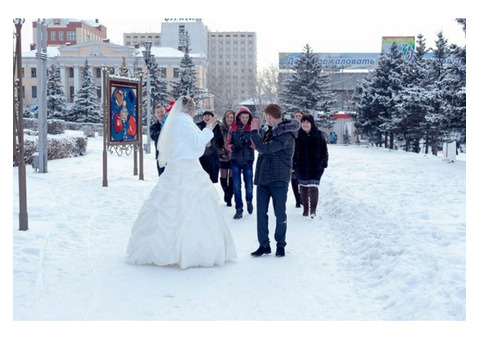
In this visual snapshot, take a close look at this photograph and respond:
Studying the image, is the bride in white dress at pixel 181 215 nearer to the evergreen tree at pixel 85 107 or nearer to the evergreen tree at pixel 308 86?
the evergreen tree at pixel 308 86

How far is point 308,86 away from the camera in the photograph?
157ft

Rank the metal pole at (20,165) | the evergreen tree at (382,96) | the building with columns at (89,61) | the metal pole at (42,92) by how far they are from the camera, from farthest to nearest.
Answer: the building with columns at (89,61)
the evergreen tree at (382,96)
the metal pole at (42,92)
the metal pole at (20,165)

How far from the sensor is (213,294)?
5816mm

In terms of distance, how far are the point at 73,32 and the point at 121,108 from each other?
98.5m

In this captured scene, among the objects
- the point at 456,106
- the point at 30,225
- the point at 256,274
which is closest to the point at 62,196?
the point at 30,225

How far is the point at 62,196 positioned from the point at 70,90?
3172 inches

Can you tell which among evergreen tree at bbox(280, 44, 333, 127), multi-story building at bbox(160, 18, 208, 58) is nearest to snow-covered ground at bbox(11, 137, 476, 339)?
evergreen tree at bbox(280, 44, 333, 127)

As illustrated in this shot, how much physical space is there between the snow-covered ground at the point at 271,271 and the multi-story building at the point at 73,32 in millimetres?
97030

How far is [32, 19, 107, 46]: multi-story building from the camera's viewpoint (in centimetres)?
10281

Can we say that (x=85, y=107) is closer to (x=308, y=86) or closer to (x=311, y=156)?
(x=308, y=86)

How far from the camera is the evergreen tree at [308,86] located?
156ft

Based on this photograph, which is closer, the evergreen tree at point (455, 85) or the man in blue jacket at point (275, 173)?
the man in blue jacket at point (275, 173)

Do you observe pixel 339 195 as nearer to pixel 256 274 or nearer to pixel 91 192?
pixel 91 192

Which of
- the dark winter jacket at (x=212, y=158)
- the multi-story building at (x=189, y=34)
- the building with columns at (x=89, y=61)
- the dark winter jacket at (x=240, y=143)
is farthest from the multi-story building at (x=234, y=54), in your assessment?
the dark winter jacket at (x=240, y=143)
